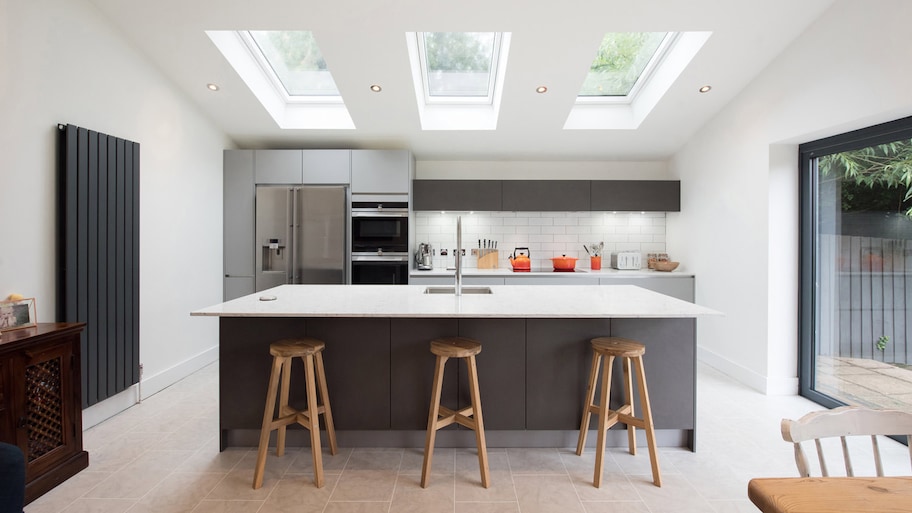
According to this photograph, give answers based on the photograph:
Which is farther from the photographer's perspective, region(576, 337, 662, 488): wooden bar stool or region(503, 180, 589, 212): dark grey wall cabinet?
region(503, 180, 589, 212): dark grey wall cabinet

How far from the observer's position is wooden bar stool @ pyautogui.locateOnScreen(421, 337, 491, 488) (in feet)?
7.32

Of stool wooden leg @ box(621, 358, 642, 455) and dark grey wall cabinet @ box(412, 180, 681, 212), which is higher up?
dark grey wall cabinet @ box(412, 180, 681, 212)

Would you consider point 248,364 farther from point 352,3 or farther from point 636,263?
point 636,263

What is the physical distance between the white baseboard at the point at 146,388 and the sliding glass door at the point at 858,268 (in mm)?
5285

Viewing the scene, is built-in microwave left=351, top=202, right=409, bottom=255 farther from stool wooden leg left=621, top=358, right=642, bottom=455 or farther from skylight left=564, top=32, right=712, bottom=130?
stool wooden leg left=621, top=358, right=642, bottom=455

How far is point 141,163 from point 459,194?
3063 millimetres

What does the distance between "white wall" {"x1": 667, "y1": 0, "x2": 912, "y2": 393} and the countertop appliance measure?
2960 millimetres

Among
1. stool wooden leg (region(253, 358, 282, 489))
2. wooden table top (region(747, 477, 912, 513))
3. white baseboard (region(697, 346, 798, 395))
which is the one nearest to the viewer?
wooden table top (region(747, 477, 912, 513))

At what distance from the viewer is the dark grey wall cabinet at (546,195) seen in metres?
5.18

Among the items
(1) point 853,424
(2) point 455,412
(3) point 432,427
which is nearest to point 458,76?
(2) point 455,412

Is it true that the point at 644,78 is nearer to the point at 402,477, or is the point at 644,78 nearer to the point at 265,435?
the point at 402,477

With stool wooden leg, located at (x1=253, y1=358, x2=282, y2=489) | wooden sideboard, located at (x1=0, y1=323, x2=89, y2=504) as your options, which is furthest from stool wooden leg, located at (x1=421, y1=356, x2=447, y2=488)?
wooden sideboard, located at (x1=0, y1=323, x2=89, y2=504)

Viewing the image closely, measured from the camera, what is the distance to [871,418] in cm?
118

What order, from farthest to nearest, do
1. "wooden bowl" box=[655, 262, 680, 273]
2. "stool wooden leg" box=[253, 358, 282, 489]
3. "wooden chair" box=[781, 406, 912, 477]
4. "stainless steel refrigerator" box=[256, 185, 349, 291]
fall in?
1. "wooden bowl" box=[655, 262, 680, 273]
2. "stainless steel refrigerator" box=[256, 185, 349, 291]
3. "stool wooden leg" box=[253, 358, 282, 489]
4. "wooden chair" box=[781, 406, 912, 477]
